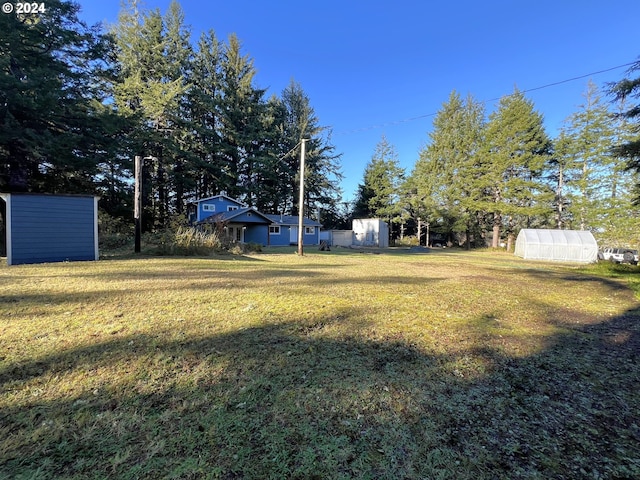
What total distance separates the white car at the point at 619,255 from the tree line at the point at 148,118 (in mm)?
23633

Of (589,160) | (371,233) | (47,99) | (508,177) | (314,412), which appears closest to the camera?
(314,412)

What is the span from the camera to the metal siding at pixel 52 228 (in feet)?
28.9

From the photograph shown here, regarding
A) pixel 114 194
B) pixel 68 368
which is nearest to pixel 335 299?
pixel 68 368

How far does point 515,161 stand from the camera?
26.7 metres

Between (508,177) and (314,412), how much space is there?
32.6 m

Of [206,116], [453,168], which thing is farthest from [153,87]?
[453,168]

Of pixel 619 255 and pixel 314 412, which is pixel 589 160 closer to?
pixel 619 255

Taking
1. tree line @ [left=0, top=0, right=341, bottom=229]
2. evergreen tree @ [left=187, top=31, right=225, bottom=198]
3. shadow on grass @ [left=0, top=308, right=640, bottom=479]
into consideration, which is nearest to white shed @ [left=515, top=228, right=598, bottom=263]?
tree line @ [left=0, top=0, right=341, bottom=229]

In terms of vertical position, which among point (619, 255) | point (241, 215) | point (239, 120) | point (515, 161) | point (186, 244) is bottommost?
point (619, 255)

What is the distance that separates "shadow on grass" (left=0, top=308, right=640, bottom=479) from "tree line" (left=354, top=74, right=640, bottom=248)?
2516 centimetres

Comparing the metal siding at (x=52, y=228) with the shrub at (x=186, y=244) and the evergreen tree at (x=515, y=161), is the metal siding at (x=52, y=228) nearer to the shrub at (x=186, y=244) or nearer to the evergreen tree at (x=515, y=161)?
the shrub at (x=186, y=244)

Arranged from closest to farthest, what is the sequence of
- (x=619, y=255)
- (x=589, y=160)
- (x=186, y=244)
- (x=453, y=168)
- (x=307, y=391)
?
(x=307, y=391)
(x=186, y=244)
(x=619, y=255)
(x=589, y=160)
(x=453, y=168)

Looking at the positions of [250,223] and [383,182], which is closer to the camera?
A: [250,223]

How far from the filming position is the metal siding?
8805mm
